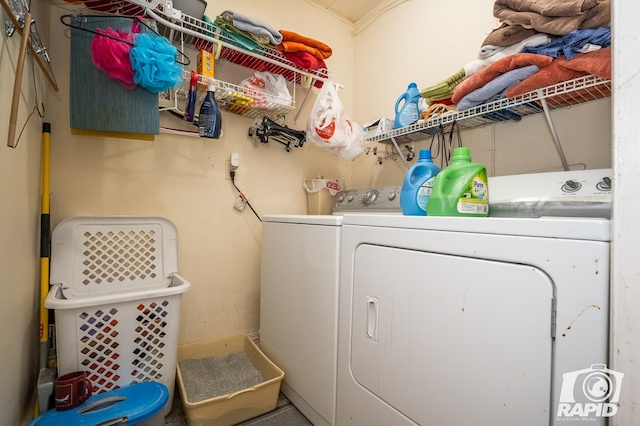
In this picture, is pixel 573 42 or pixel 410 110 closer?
pixel 573 42

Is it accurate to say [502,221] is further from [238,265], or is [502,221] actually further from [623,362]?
[238,265]

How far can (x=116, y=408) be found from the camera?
1.19 meters

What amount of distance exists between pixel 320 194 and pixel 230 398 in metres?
1.42

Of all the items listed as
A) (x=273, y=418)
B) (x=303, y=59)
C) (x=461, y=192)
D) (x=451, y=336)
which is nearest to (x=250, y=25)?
(x=303, y=59)

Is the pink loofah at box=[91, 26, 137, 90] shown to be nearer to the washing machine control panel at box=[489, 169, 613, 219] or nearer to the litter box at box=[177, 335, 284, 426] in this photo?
the litter box at box=[177, 335, 284, 426]

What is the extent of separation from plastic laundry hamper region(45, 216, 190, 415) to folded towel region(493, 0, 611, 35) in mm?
1917

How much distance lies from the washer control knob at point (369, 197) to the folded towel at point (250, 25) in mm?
1109

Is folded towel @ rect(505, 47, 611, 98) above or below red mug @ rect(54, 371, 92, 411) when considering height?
above

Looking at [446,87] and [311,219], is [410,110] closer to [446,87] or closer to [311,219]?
[446,87]

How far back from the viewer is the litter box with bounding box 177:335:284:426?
1.36m

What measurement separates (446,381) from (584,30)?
1.34m

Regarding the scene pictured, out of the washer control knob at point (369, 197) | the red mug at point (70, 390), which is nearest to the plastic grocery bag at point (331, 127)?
the washer control knob at point (369, 197)

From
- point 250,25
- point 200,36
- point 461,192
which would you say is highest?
point 250,25

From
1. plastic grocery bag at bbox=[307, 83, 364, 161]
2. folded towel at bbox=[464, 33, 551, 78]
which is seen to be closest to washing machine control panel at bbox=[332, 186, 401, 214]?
plastic grocery bag at bbox=[307, 83, 364, 161]
